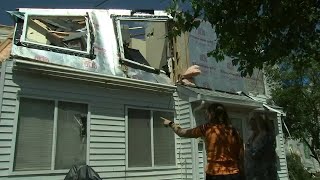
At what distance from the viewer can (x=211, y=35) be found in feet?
46.3

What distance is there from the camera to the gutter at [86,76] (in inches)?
339

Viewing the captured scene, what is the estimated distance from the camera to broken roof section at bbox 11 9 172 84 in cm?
927

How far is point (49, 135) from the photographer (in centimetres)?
882

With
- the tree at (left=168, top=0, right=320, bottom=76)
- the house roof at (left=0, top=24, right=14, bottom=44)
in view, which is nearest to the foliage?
the tree at (left=168, top=0, right=320, bottom=76)

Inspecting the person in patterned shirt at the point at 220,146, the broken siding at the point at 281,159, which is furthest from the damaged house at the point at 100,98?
the person in patterned shirt at the point at 220,146

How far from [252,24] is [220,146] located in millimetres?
2685

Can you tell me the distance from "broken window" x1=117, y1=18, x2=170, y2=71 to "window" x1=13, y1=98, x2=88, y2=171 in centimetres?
244

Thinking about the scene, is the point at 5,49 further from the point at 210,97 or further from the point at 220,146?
the point at 220,146

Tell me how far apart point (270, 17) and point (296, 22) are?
429 mm

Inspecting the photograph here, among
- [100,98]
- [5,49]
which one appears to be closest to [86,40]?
[100,98]

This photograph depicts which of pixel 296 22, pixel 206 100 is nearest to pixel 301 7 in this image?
pixel 296 22

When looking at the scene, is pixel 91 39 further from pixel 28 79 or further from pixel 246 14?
pixel 246 14

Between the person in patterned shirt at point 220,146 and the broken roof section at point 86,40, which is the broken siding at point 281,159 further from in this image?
the person in patterned shirt at point 220,146

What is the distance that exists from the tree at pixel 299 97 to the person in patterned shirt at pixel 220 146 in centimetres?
1276
